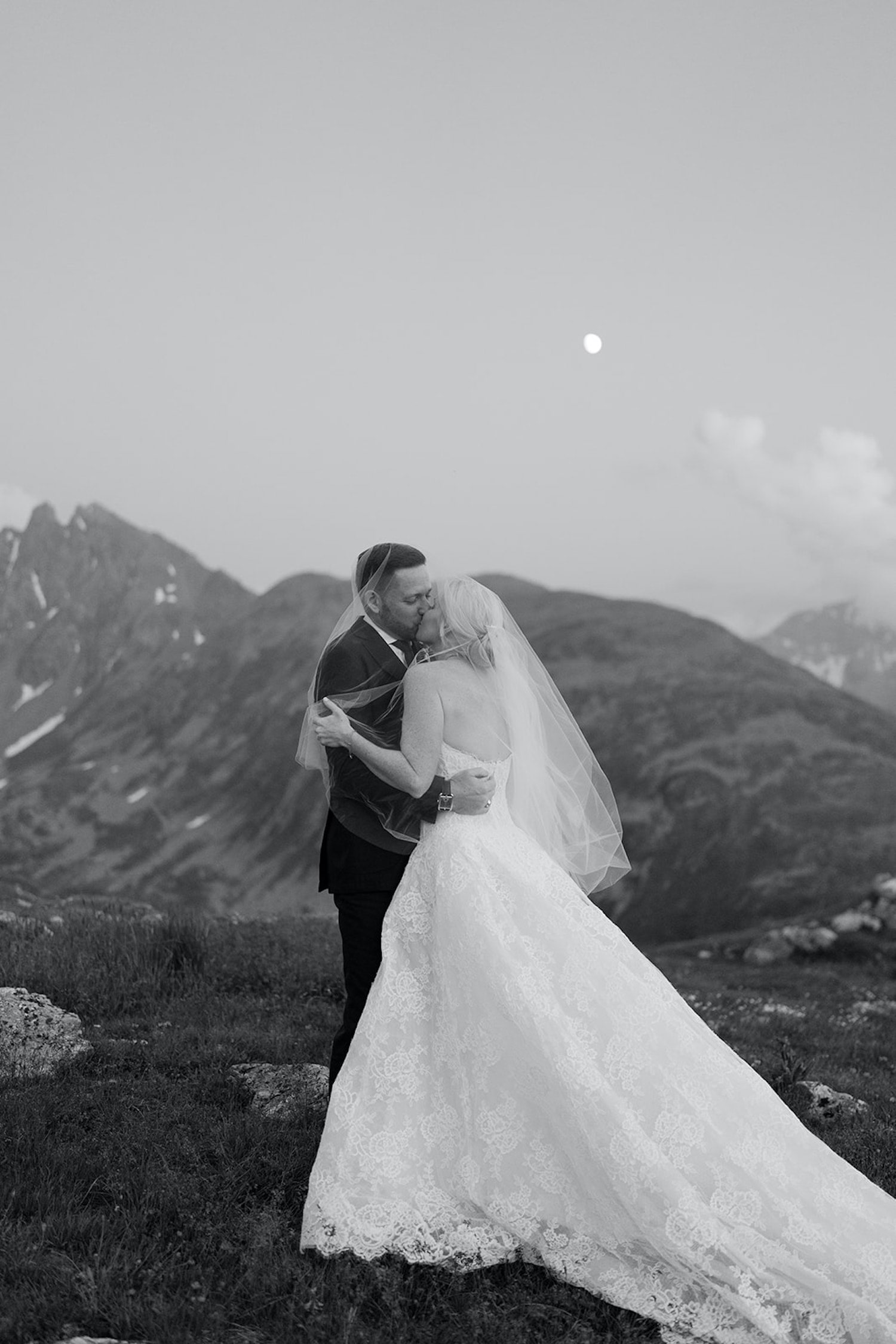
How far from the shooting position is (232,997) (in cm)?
972

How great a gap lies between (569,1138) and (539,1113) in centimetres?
21

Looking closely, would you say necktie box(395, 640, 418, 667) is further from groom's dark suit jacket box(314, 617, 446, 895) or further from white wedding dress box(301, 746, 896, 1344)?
white wedding dress box(301, 746, 896, 1344)

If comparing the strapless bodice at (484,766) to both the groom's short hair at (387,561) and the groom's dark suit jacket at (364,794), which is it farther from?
the groom's short hair at (387,561)

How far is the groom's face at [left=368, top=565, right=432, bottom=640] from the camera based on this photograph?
20.5 ft

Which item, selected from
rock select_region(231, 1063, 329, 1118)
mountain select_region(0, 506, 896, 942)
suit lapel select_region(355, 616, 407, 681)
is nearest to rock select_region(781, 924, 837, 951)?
mountain select_region(0, 506, 896, 942)

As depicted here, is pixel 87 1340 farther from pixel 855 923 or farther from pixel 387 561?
pixel 855 923

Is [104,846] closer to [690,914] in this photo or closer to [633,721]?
[633,721]

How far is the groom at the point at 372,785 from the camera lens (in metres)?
6.12

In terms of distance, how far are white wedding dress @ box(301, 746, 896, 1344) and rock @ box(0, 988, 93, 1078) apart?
2.88m

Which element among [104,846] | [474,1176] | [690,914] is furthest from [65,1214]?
[104,846]

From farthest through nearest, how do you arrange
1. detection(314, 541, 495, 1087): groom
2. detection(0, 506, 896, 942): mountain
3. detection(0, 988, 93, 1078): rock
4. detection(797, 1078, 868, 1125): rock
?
detection(0, 506, 896, 942): mountain
detection(797, 1078, 868, 1125): rock
detection(0, 988, 93, 1078): rock
detection(314, 541, 495, 1087): groom

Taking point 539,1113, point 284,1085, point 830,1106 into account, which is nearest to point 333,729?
point 539,1113

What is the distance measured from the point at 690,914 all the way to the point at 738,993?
7589 centimetres

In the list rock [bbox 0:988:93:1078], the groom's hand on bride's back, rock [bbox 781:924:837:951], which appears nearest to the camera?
the groom's hand on bride's back
